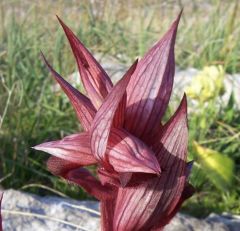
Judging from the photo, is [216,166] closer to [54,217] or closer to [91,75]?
[54,217]

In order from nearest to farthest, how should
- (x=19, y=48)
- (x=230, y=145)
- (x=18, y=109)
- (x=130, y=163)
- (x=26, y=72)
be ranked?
(x=130, y=163)
(x=230, y=145)
(x=18, y=109)
(x=26, y=72)
(x=19, y=48)

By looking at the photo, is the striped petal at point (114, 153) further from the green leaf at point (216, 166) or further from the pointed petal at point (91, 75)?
the green leaf at point (216, 166)

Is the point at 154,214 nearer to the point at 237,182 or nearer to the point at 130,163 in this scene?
the point at 130,163

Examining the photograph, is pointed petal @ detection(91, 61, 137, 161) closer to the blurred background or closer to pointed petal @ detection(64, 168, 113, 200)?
pointed petal @ detection(64, 168, 113, 200)

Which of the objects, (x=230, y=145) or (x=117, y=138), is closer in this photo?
(x=117, y=138)

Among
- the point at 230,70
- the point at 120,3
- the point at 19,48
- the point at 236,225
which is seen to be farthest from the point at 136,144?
the point at 120,3

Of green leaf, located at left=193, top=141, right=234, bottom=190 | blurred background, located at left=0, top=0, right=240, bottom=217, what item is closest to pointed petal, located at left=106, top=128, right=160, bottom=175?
blurred background, located at left=0, top=0, right=240, bottom=217
